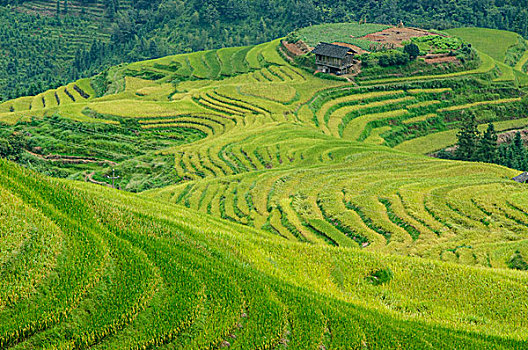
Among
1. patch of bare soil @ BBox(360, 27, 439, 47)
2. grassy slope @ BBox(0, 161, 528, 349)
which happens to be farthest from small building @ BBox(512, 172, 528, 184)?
patch of bare soil @ BBox(360, 27, 439, 47)

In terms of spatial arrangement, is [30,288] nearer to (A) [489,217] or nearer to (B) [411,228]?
(B) [411,228]

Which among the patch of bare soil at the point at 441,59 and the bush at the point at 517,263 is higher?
the bush at the point at 517,263

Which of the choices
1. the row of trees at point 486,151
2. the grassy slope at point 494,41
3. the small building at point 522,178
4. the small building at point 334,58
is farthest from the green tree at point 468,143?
the grassy slope at point 494,41

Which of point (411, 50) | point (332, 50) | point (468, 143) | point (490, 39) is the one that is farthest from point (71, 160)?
point (490, 39)

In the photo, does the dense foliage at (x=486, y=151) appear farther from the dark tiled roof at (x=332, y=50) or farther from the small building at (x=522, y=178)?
the small building at (x=522, y=178)

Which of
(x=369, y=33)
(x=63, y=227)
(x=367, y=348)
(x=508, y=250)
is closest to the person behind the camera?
(x=367, y=348)

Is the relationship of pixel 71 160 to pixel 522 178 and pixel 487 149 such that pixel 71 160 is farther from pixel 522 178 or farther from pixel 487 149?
pixel 487 149

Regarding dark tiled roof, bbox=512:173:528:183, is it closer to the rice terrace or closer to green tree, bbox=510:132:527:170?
the rice terrace

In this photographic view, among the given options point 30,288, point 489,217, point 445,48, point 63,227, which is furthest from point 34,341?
point 445,48
